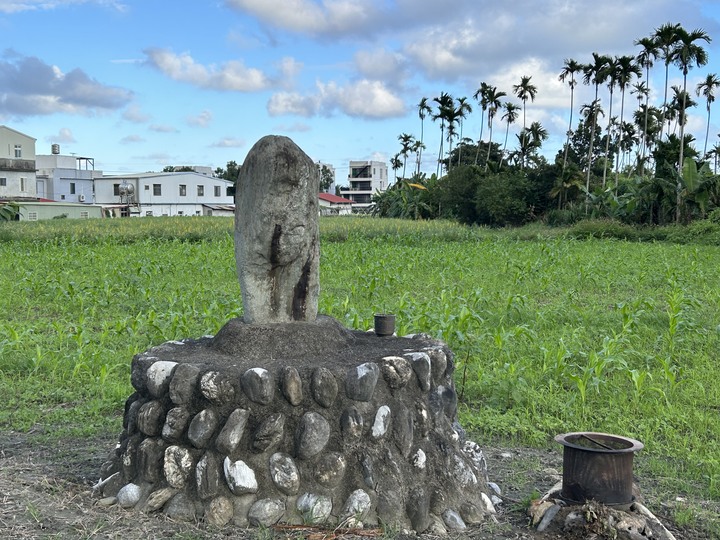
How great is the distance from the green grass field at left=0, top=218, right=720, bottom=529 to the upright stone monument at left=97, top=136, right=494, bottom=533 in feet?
5.75

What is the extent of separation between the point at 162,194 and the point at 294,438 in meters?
52.9

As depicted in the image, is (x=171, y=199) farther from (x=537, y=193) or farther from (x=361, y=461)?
(x=361, y=461)

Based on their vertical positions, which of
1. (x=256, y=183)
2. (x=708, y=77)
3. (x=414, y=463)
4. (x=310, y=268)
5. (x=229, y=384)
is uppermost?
(x=708, y=77)

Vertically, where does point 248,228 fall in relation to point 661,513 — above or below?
above

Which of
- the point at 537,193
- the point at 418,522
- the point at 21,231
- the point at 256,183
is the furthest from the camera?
the point at 537,193

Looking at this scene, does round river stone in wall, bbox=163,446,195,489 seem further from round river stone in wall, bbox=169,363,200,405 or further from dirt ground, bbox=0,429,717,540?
round river stone in wall, bbox=169,363,200,405

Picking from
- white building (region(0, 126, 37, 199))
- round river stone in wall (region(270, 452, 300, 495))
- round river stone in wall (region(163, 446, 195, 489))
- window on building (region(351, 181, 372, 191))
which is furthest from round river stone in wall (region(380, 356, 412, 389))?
window on building (region(351, 181, 372, 191))

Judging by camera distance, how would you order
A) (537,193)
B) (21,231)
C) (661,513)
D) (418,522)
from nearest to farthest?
(418,522), (661,513), (21,231), (537,193)

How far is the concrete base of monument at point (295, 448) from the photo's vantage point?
13.8ft

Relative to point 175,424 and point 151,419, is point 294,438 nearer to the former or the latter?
point 175,424

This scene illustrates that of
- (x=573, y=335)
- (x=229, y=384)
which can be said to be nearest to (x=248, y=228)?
(x=229, y=384)

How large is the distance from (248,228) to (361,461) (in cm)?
183

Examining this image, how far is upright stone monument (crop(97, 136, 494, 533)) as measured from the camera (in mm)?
4203

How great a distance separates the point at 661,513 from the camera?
4645 millimetres
